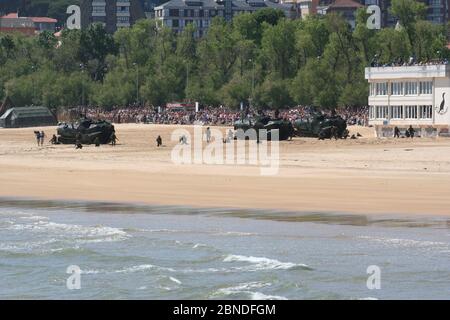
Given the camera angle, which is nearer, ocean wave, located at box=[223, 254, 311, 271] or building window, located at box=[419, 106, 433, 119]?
ocean wave, located at box=[223, 254, 311, 271]

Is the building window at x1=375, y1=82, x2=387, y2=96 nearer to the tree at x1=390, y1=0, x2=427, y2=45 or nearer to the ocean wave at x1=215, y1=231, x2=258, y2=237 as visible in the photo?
the tree at x1=390, y1=0, x2=427, y2=45

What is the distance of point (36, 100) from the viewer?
16250cm

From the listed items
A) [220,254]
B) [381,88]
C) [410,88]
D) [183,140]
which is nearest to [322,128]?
[183,140]

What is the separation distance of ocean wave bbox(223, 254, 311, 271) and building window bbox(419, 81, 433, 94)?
5803 centimetres

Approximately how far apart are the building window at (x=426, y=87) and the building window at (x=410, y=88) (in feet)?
2.01

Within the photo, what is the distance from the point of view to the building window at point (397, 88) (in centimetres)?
9288

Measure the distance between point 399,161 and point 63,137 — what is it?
2790 cm

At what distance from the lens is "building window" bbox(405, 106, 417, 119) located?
90.9 meters

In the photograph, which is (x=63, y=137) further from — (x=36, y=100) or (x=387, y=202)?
(x=36, y=100)

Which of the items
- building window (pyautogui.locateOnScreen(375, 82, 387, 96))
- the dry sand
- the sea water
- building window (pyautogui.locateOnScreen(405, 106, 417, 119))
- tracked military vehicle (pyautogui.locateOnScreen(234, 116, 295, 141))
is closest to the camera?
the sea water

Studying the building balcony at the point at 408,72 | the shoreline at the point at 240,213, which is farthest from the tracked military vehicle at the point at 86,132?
the shoreline at the point at 240,213
